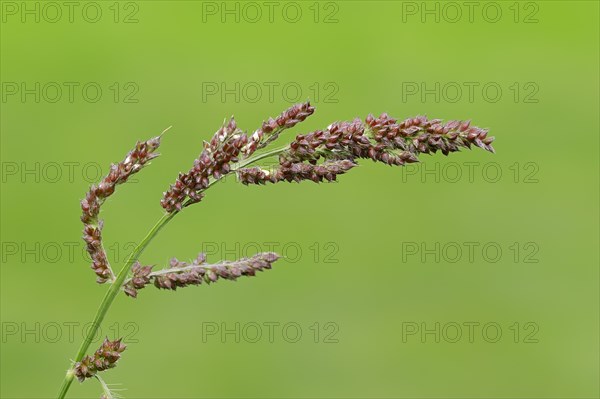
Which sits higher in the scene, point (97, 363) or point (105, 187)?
point (105, 187)

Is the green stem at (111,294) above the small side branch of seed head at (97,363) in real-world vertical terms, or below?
above

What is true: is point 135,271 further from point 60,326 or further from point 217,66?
point 217,66

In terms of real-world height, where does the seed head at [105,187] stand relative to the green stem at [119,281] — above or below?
above

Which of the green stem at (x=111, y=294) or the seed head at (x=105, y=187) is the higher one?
the seed head at (x=105, y=187)

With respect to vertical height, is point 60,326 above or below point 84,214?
above

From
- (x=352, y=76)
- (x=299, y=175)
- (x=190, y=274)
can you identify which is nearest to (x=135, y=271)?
(x=190, y=274)

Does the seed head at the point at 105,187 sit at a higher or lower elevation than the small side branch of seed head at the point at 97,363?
higher

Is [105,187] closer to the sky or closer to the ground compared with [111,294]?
closer to the sky

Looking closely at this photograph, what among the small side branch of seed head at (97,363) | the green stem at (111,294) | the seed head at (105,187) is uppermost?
the seed head at (105,187)
